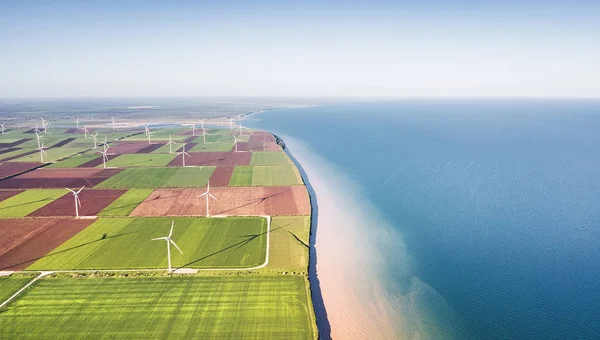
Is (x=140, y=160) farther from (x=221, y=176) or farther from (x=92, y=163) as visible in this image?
(x=221, y=176)

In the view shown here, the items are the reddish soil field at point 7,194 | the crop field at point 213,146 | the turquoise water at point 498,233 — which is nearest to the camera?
the turquoise water at point 498,233

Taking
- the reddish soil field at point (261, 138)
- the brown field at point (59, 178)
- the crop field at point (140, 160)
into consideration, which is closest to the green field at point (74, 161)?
the brown field at point (59, 178)

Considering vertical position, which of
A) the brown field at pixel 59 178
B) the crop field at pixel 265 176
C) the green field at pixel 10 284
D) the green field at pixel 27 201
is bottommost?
the green field at pixel 10 284

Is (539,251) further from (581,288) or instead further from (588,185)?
(588,185)

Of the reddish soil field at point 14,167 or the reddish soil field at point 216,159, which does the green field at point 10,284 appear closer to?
the reddish soil field at point 14,167

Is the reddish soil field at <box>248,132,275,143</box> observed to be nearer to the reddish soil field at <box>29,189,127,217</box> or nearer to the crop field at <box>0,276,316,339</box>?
the reddish soil field at <box>29,189,127,217</box>

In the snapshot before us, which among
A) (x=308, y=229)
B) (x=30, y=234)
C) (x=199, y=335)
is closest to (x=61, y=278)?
(x=30, y=234)
